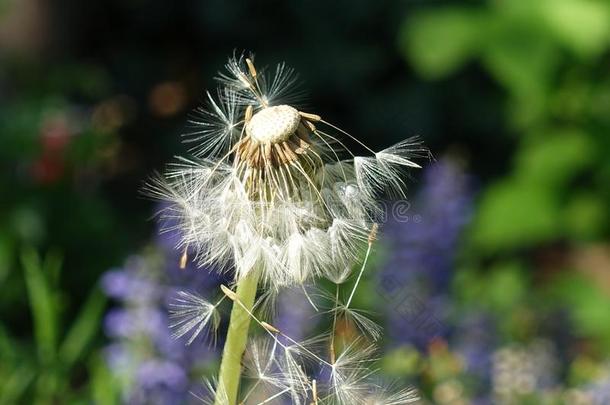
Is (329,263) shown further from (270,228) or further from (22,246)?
(22,246)

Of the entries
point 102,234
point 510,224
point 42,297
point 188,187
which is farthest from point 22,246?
point 188,187

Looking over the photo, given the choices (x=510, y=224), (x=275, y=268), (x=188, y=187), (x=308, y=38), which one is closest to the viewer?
(x=275, y=268)

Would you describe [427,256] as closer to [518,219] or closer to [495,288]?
[495,288]

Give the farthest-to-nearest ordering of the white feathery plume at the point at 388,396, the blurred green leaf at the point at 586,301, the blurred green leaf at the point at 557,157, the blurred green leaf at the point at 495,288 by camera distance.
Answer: the blurred green leaf at the point at 557,157, the blurred green leaf at the point at 586,301, the blurred green leaf at the point at 495,288, the white feathery plume at the point at 388,396

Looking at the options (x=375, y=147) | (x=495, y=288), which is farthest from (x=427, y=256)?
(x=375, y=147)

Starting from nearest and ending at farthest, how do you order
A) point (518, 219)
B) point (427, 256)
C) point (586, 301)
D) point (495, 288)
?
point (427, 256) → point (495, 288) → point (586, 301) → point (518, 219)

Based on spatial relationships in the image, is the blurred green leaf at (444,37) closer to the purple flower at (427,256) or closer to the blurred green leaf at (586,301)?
the blurred green leaf at (586,301)

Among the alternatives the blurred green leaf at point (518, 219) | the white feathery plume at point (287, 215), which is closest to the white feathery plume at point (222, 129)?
the white feathery plume at point (287, 215)
